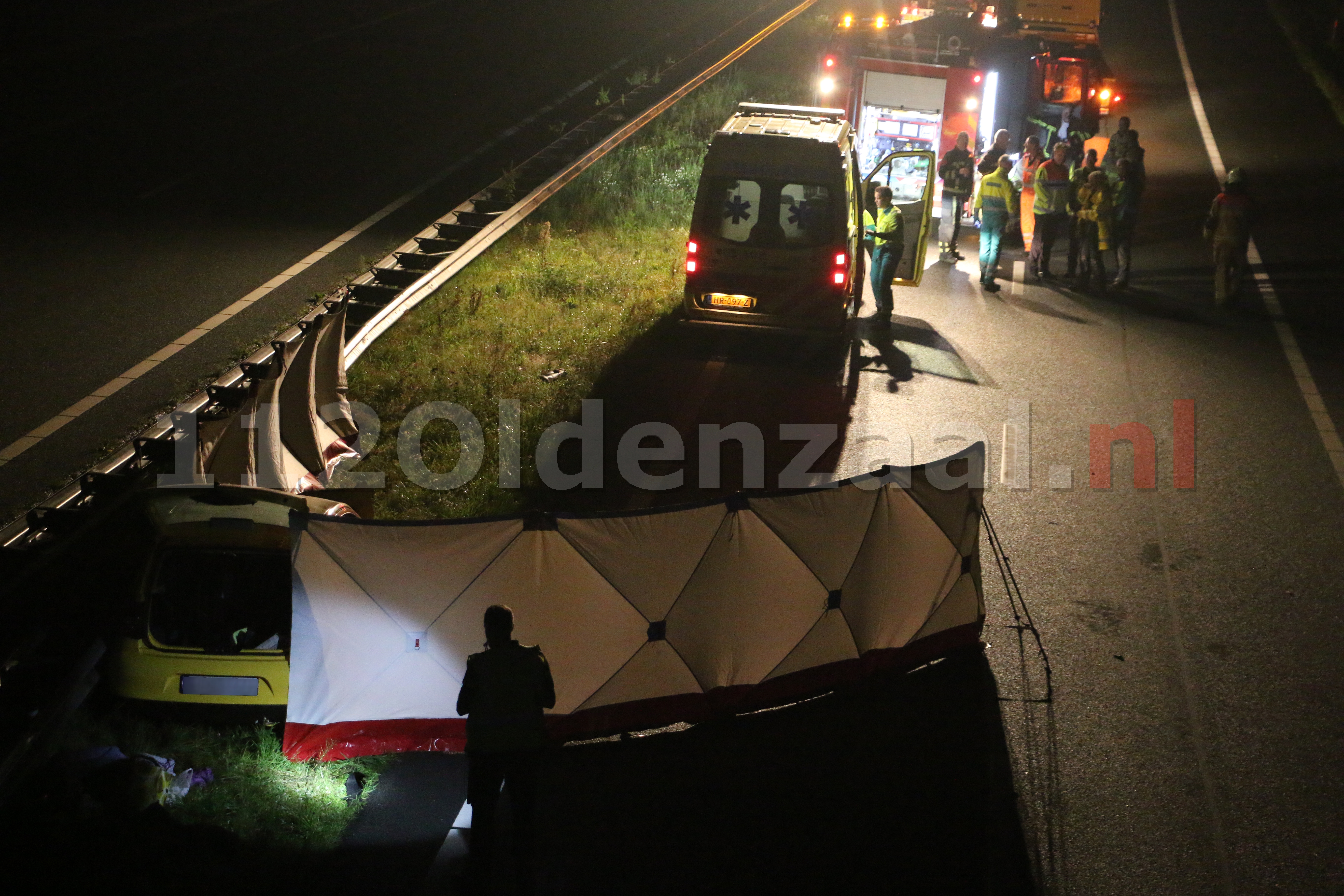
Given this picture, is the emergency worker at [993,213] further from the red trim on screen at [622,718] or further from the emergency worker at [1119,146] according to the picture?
the red trim on screen at [622,718]

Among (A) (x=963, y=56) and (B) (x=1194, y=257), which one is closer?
(B) (x=1194, y=257)

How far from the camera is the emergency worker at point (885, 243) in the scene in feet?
45.7

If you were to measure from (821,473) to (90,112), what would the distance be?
14.7m

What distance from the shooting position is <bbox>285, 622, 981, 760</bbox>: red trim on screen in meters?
6.00

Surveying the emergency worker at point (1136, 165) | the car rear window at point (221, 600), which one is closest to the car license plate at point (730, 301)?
the car rear window at point (221, 600)

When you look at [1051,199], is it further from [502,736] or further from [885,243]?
[502,736]

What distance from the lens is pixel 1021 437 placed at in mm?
10930

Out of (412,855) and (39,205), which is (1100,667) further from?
(39,205)

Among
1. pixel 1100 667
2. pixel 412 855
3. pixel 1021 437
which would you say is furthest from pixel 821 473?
pixel 412 855

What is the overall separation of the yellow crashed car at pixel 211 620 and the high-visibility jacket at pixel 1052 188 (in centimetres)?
1288

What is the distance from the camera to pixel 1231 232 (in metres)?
15.1

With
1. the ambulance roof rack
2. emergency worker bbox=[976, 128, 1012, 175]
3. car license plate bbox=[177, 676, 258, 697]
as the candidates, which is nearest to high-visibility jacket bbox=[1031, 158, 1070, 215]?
emergency worker bbox=[976, 128, 1012, 175]

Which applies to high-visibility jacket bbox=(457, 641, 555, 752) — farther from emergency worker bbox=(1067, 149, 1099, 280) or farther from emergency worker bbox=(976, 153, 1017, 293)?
emergency worker bbox=(1067, 149, 1099, 280)

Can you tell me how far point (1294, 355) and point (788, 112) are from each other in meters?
6.46
